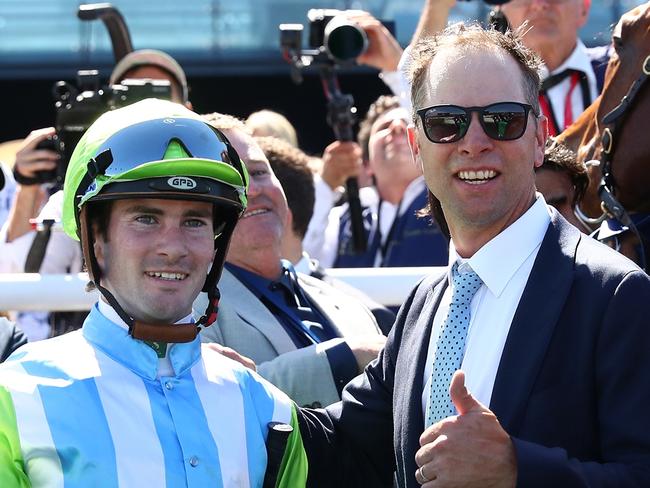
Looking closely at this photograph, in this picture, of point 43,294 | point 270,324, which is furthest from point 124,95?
point 270,324

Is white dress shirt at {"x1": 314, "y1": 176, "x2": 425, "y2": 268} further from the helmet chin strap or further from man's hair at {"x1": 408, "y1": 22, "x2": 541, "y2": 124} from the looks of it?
the helmet chin strap

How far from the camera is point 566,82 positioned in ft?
16.6

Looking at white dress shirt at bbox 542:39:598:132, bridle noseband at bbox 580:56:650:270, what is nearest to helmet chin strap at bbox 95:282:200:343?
bridle noseband at bbox 580:56:650:270

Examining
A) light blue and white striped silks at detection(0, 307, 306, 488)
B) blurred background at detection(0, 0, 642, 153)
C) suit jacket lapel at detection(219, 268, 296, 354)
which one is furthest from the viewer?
blurred background at detection(0, 0, 642, 153)

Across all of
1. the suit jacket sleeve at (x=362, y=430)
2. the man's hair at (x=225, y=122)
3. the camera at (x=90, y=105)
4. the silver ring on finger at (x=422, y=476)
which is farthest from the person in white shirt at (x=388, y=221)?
the silver ring on finger at (x=422, y=476)

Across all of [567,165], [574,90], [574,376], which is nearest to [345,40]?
[574,90]

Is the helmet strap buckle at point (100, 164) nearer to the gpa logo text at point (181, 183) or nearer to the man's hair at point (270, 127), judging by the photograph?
the gpa logo text at point (181, 183)

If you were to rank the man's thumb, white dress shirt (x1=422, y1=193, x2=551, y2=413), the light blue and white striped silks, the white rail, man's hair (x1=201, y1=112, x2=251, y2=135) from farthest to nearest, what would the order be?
the white rail → man's hair (x1=201, y1=112, x2=251, y2=135) → white dress shirt (x1=422, y1=193, x2=551, y2=413) → the light blue and white striped silks → the man's thumb

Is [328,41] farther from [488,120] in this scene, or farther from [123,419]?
[123,419]

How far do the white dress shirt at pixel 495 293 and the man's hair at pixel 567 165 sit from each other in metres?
1.02

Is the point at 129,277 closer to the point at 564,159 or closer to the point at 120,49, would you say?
the point at 564,159

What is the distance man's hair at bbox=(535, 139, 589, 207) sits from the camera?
3.83 meters

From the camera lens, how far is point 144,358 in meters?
2.73

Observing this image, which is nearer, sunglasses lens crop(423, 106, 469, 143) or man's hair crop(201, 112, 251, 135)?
sunglasses lens crop(423, 106, 469, 143)
